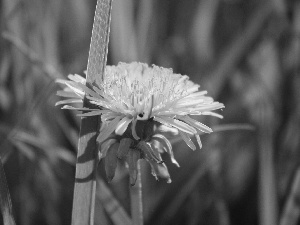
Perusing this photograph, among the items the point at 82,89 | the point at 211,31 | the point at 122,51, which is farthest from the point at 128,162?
the point at 211,31

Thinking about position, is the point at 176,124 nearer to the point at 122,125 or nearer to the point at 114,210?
the point at 122,125

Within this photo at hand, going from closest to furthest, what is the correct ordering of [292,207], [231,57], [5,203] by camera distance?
[5,203] → [292,207] → [231,57]

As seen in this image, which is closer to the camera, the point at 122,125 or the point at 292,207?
the point at 122,125

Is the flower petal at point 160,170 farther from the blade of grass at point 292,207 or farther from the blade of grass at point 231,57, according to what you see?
the blade of grass at point 231,57

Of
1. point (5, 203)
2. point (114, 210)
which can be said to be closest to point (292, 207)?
point (114, 210)

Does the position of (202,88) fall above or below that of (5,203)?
above
